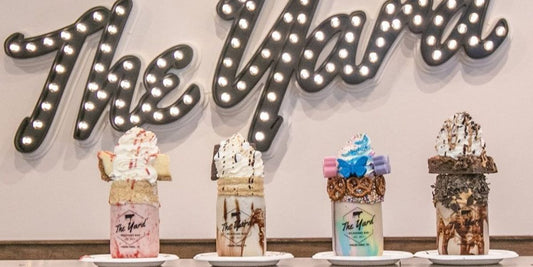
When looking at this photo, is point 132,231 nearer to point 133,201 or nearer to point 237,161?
point 133,201

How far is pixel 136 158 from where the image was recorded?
224cm

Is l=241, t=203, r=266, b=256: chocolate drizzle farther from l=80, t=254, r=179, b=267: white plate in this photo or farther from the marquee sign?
the marquee sign

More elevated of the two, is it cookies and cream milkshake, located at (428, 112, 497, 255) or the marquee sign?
the marquee sign

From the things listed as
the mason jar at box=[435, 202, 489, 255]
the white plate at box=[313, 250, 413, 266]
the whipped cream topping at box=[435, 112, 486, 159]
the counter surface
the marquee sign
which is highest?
the marquee sign

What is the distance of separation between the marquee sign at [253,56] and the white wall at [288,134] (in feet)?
0.21

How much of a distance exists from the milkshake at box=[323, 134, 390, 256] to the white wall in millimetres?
1751

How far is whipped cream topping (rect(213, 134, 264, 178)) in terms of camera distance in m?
2.23

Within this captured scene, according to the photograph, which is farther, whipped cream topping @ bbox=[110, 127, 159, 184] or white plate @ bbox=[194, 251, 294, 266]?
whipped cream topping @ bbox=[110, 127, 159, 184]

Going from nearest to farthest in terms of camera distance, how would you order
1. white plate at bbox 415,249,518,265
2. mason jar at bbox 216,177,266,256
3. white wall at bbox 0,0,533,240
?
white plate at bbox 415,249,518,265
mason jar at bbox 216,177,266,256
white wall at bbox 0,0,533,240

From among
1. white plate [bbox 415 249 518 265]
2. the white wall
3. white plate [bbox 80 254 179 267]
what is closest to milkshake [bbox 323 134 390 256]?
white plate [bbox 415 249 518 265]

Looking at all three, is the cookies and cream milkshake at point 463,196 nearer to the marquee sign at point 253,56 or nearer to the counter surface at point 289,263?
the counter surface at point 289,263

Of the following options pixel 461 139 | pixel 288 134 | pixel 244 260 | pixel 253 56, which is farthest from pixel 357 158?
pixel 253 56

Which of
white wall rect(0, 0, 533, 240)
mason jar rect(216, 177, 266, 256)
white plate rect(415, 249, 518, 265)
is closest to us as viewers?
white plate rect(415, 249, 518, 265)

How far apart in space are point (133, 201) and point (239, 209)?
0.28m
